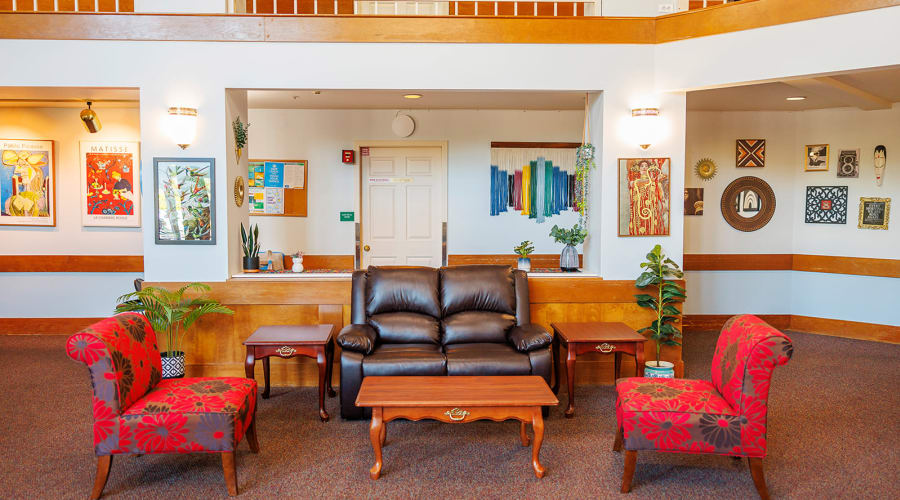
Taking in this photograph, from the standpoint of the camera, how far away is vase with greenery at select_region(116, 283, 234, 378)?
14.5ft

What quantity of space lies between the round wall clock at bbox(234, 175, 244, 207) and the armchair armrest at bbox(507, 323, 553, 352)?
244 centimetres

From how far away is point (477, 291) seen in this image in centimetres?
455

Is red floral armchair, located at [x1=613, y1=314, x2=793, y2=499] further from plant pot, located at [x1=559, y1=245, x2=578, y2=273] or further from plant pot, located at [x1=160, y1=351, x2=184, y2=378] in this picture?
plant pot, located at [x1=160, y1=351, x2=184, y2=378]

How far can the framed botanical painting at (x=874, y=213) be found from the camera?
20.4 feet

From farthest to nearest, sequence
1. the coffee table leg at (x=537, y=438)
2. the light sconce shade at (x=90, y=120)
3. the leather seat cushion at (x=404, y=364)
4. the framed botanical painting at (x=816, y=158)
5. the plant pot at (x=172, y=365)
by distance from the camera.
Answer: the framed botanical painting at (x=816, y=158)
the light sconce shade at (x=90, y=120)
the plant pot at (x=172, y=365)
the leather seat cushion at (x=404, y=364)
the coffee table leg at (x=537, y=438)

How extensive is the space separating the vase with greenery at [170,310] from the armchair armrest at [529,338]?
2045 millimetres

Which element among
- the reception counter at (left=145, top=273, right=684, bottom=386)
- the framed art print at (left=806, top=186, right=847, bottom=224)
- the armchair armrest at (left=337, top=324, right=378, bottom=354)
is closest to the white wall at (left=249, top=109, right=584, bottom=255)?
the reception counter at (left=145, top=273, right=684, bottom=386)

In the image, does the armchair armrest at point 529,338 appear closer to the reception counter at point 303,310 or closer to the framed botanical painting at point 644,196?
the reception counter at point 303,310

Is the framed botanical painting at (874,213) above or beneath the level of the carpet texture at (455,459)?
above

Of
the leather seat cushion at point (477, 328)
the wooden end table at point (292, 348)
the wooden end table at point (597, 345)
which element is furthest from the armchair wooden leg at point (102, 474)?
the wooden end table at point (597, 345)

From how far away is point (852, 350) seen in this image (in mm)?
5898

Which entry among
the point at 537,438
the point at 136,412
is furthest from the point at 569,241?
the point at 136,412

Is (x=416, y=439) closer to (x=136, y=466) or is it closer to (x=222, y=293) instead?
(x=136, y=466)

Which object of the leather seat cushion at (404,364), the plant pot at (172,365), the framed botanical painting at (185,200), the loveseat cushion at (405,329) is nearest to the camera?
the leather seat cushion at (404,364)
